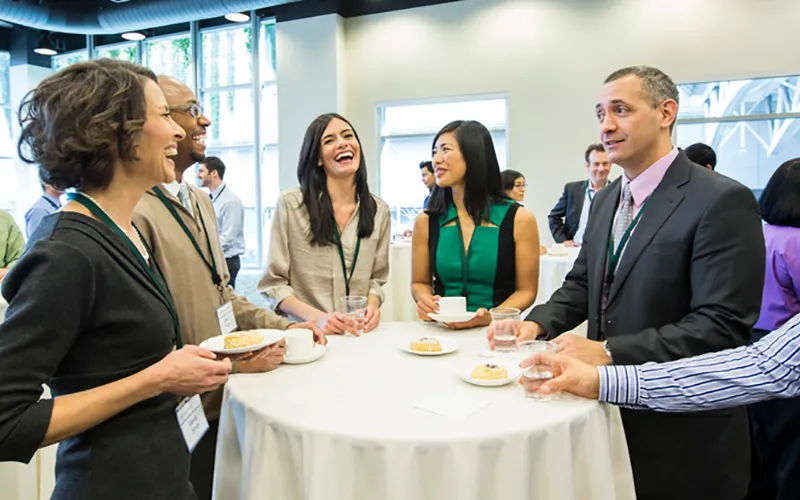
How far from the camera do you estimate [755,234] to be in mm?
1556

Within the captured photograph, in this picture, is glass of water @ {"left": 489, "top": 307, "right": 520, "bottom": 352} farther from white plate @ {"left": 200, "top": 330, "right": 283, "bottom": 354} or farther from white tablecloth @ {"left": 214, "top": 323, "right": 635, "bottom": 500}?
white plate @ {"left": 200, "top": 330, "right": 283, "bottom": 354}

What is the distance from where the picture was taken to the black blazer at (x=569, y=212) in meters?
5.75

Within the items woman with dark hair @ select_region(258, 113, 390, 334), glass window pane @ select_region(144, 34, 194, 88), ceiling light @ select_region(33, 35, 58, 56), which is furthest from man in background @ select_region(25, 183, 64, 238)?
ceiling light @ select_region(33, 35, 58, 56)

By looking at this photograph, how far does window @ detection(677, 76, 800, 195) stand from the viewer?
22.7ft

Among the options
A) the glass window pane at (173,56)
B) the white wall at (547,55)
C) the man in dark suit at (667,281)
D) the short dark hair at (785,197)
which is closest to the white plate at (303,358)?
the man in dark suit at (667,281)

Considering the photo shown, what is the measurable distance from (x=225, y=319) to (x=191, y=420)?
505 millimetres

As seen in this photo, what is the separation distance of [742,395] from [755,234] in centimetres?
53

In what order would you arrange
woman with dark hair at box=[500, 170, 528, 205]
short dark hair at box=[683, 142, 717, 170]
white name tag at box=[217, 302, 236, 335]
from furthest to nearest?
woman with dark hair at box=[500, 170, 528, 205] < short dark hair at box=[683, 142, 717, 170] < white name tag at box=[217, 302, 236, 335]

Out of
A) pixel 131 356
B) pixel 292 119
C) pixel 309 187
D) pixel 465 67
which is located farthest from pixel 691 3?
pixel 131 356

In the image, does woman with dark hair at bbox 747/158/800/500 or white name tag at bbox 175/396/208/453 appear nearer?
white name tag at bbox 175/396/208/453

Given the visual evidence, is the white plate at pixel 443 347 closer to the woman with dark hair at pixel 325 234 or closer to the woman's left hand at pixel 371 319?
the woman's left hand at pixel 371 319

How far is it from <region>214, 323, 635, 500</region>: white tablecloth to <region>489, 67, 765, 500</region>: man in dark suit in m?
0.25

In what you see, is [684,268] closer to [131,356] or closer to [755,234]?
[755,234]

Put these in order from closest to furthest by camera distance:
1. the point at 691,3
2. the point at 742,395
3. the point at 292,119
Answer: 1. the point at 742,395
2. the point at 691,3
3. the point at 292,119
